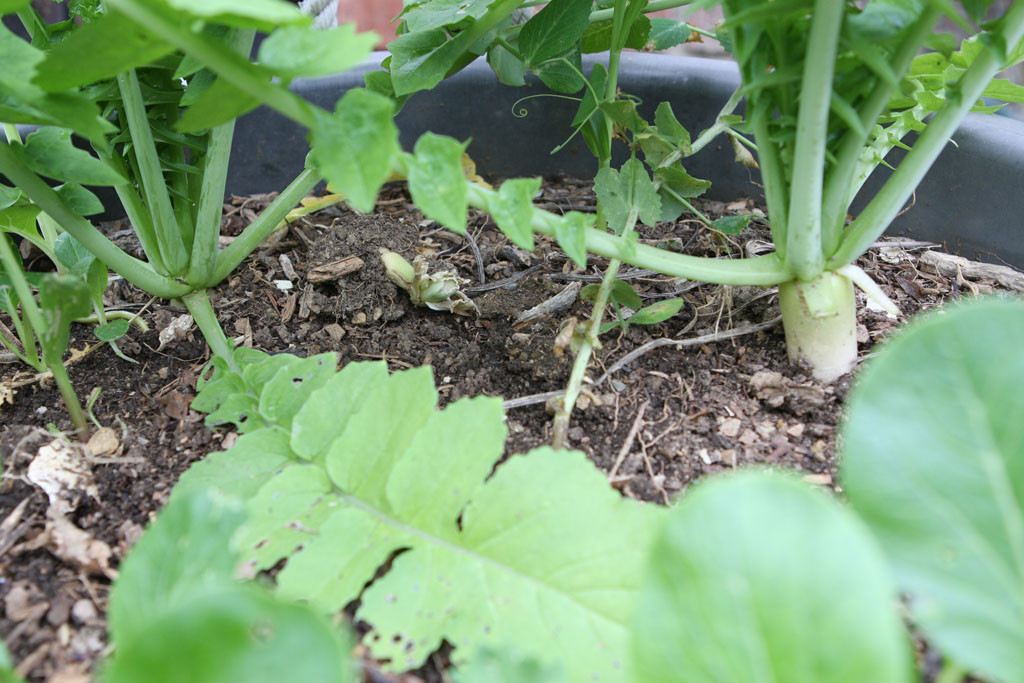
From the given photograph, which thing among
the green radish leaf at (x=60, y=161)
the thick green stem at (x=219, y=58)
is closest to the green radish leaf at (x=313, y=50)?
the thick green stem at (x=219, y=58)

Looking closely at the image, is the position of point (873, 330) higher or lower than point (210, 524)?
lower

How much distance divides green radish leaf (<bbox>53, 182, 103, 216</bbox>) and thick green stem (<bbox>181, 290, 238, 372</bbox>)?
0.13m

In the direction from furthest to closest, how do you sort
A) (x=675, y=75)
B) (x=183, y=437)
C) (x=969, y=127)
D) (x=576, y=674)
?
(x=675, y=75)
(x=969, y=127)
(x=183, y=437)
(x=576, y=674)

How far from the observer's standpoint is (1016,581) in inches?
13.1

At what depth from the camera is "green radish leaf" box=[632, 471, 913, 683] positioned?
0.89 feet

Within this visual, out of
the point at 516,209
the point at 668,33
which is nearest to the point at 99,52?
the point at 516,209

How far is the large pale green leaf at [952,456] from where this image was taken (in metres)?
0.33

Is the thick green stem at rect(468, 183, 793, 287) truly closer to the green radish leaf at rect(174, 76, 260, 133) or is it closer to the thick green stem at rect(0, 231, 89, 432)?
the green radish leaf at rect(174, 76, 260, 133)

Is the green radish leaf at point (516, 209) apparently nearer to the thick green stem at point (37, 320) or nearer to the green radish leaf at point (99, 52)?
the green radish leaf at point (99, 52)

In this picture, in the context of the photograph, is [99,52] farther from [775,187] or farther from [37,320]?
[775,187]

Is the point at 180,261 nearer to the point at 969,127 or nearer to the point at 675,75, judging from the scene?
the point at 675,75

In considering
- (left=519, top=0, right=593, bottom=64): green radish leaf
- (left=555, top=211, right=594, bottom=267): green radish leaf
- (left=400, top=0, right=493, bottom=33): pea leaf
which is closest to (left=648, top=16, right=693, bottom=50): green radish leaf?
(left=519, top=0, right=593, bottom=64): green radish leaf

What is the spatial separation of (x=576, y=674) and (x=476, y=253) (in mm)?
679

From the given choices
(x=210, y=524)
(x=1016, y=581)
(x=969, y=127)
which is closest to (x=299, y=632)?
(x=210, y=524)
